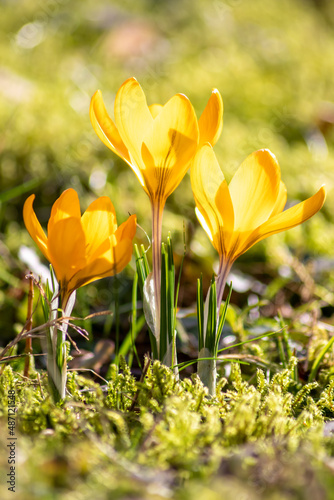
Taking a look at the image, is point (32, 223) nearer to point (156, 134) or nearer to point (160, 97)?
point (156, 134)

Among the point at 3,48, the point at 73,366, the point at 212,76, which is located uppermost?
the point at 3,48

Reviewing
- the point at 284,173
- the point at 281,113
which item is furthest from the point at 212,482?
the point at 281,113

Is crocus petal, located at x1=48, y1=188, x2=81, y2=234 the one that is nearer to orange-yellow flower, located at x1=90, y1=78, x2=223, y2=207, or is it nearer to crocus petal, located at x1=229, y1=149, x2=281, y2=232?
orange-yellow flower, located at x1=90, y1=78, x2=223, y2=207

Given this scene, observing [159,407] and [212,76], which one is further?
[212,76]

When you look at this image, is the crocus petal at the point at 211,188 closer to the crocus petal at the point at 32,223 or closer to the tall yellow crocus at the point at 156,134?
the tall yellow crocus at the point at 156,134

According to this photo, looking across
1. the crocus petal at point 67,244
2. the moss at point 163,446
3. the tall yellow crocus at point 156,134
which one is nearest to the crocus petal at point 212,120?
the tall yellow crocus at point 156,134

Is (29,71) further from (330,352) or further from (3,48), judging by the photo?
(330,352)

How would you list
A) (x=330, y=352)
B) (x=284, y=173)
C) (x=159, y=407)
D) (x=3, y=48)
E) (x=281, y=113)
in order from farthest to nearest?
1. (x=3, y=48)
2. (x=281, y=113)
3. (x=284, y=173)
4. (x=330, y=352)
5. (x=159, y=407)
